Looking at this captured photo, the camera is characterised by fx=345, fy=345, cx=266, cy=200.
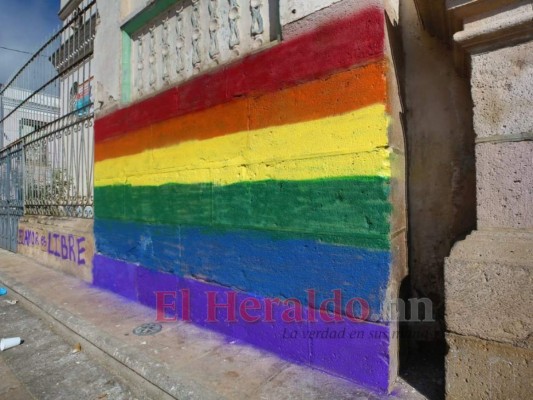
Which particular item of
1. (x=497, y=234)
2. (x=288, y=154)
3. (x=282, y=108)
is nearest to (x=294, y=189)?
(x=288, y=154)

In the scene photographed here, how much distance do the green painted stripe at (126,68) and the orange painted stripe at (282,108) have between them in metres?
0.72

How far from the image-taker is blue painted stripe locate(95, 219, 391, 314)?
2074mm

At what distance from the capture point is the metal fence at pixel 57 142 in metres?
5.66

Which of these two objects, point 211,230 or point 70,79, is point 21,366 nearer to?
point 211,230

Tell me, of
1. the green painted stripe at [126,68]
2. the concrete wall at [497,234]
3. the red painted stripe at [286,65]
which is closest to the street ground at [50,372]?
Answer: the concrete wall at [497,234]

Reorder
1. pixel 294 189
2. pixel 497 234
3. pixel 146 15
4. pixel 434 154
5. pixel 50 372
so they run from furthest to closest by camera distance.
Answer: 1. pixel 146 15
2. pixel 50 372
3. pixel 294 189
4. pixel 434 154
5. pixel 497 234

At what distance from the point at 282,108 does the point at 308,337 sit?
160 centimetres

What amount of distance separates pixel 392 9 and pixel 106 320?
3561 mm

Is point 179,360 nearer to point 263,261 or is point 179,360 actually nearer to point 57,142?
point 263,261

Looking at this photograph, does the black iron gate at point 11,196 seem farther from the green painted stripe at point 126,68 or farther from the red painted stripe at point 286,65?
the red painted stripe at point 286,65

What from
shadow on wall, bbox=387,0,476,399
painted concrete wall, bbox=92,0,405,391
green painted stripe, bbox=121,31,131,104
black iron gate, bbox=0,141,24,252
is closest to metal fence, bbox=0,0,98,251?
black iron gate, bbox=0,141,24,252

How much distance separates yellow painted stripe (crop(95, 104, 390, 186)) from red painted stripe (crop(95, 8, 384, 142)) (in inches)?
12.8

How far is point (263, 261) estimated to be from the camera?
8.48ft

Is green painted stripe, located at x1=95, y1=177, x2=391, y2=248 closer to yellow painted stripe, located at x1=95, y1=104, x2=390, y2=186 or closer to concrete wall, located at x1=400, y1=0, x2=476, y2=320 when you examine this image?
yellow painted stripe, located at x1=95, y1=104, x2=390, y2=186
